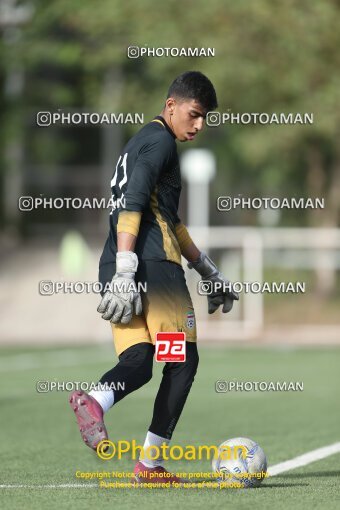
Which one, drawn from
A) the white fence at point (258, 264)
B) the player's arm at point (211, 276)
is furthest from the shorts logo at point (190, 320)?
the white fence at point (258, 264)

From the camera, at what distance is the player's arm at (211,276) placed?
8.00 metres

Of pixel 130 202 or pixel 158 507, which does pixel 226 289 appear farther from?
pixel 158 507

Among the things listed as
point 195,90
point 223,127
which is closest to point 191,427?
point 195,90

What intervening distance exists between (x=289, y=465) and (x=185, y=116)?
248 centimetres

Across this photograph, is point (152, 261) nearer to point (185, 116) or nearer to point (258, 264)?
point (185, 116)

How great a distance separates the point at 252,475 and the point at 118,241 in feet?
4.79

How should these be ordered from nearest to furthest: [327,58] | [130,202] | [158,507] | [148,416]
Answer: [158,507] < [130,202] < [148,416] < [327,58]

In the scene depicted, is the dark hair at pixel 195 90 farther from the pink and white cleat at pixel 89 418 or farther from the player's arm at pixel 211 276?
the pink and white cleat at pixel 89 418

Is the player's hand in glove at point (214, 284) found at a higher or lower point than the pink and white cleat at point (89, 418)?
higher

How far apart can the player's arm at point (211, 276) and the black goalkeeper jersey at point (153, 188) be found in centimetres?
54

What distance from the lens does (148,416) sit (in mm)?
12148

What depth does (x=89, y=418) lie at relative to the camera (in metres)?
6.69

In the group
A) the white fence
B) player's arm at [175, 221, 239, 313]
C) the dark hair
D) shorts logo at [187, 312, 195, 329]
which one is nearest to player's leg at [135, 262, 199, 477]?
shorts logo at [187, 312, 195, 329]

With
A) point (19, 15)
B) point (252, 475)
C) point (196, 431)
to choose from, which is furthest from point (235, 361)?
point (19, 15)
